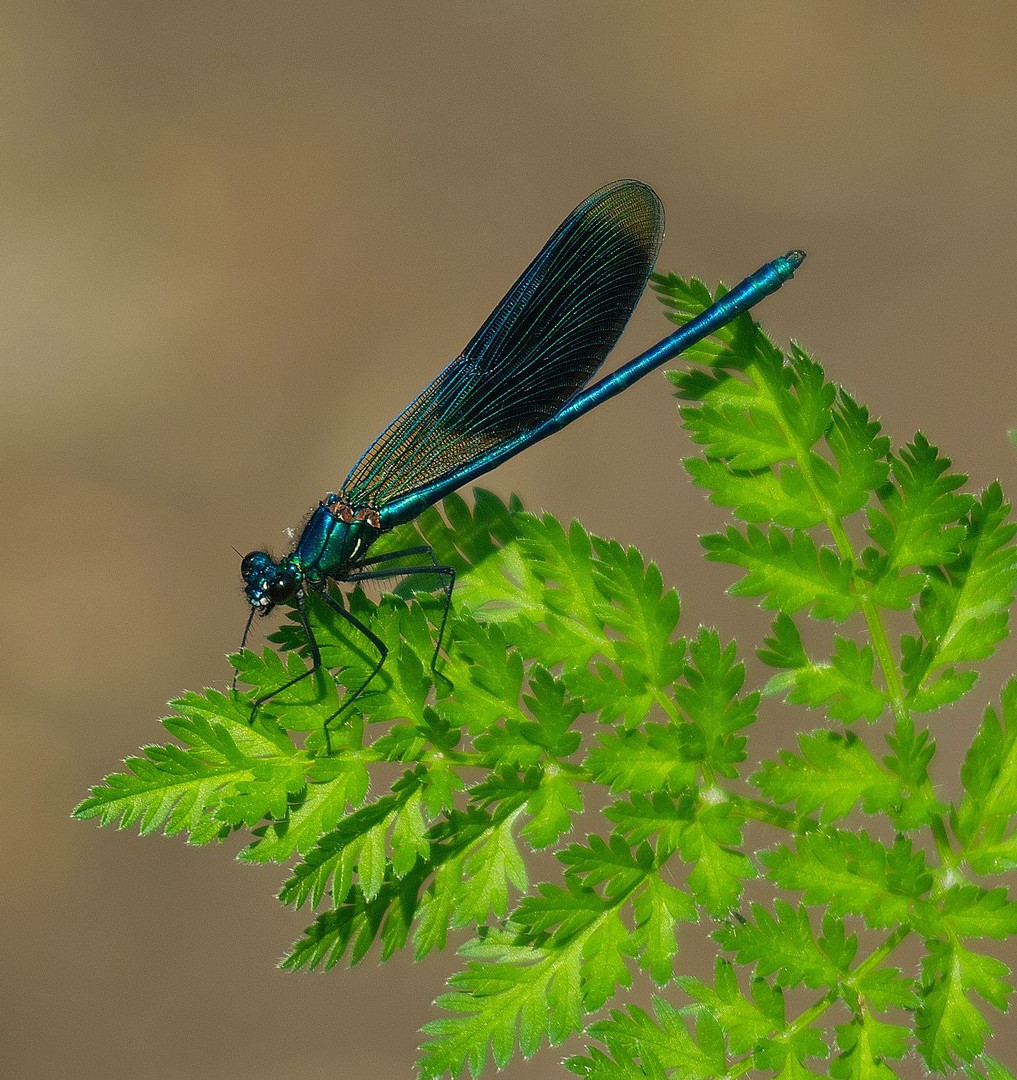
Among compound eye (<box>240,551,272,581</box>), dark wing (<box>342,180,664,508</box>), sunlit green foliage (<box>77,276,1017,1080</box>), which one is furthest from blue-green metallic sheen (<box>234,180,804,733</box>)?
sunlit green foliage (<box>77,276,1017,1080</box>)

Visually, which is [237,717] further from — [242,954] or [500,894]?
[242,954]

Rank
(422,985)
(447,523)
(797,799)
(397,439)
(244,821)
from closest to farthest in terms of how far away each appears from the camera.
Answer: (244,821)
(797,799)
(447,523)
(397,439)
(422,985)

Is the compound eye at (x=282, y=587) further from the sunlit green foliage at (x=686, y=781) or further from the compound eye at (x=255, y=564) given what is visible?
the sunlit green foliage at (x=686, y=781)

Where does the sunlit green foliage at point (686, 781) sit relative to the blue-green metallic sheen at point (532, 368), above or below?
below

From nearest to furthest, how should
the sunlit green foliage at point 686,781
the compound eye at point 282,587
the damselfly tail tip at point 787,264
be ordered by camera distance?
the sunlit green foliage at point 686,781
the compound eye at point 282,587
the damselfly tail tip at point 787,264

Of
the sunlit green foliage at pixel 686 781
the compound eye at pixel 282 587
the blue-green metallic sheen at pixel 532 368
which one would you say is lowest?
the sunlit green foliage at pixel 686 781

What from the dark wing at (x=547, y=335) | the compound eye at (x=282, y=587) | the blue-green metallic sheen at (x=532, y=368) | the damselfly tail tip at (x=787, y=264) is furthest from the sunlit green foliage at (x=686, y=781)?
the dark wing at (x=547, y=335)

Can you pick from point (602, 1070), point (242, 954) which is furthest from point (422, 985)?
point (602, 1070)

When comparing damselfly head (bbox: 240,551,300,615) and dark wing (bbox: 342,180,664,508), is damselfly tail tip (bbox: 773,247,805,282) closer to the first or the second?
dark wing (bbox: 342,180,664,508)
